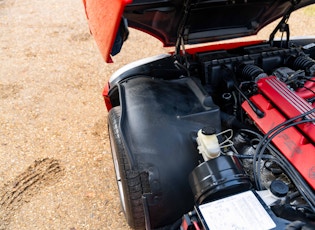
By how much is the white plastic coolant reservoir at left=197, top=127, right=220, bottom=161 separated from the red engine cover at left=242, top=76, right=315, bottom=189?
0.31 m

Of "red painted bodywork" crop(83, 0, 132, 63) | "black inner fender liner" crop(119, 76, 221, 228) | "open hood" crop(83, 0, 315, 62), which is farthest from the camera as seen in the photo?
"open hood" crop(83, 0, 315, 62)

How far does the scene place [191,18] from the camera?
211 cm

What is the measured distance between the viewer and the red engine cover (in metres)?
1.36

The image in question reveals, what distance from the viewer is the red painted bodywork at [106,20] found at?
1.32m

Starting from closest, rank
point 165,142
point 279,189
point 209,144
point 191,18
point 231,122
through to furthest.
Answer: point 279,189 → point 209,144 → point 165,142 → point 231,122 → point 191,18

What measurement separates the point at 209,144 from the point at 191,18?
105cm

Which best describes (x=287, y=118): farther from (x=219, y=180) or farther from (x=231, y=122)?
(x=219, y=180)

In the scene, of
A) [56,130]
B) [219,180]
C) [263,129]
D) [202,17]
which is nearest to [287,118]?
[263,129]

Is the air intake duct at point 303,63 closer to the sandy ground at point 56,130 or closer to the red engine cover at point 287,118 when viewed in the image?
the red engine cover at point 287,118

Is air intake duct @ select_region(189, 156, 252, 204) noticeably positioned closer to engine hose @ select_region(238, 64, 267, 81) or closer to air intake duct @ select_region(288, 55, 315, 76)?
engine hose @ select_region(238, 64, 267, 81)

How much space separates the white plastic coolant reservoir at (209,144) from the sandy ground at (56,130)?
1053 millimetres

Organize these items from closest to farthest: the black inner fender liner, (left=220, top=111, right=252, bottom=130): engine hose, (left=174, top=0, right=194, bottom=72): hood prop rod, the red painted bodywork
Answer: the red painted bodywork → the black inner fender liner → (left=220, top=111, right=252, bottom=130): engine hose → (left=174, top=0, right=194, bottom=72): hood prop rod

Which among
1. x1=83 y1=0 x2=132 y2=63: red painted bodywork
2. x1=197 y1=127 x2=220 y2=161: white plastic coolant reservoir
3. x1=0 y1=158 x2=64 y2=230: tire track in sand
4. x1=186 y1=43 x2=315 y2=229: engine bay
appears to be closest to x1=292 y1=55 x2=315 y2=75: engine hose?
x1=186 y1=43 x2=315 y2=229: engine bay

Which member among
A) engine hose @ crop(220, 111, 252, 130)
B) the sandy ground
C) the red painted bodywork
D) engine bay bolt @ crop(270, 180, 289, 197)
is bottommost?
the sandy ground
